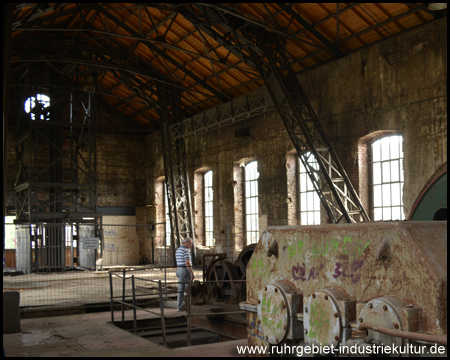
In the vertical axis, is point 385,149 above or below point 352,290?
above

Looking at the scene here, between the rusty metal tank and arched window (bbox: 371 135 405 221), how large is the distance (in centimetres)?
959

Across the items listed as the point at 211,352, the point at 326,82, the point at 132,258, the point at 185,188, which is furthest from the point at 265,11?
the point at 132,258

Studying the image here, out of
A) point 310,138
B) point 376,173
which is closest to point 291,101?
point 310,138

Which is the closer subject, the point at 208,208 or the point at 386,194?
the point at 386,194

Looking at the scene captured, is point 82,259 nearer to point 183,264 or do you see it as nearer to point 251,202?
point 251,202

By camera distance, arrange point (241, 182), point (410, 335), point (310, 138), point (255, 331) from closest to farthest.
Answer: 1. point (410, 335)
2. point (255, 331)
3. point (310, 138)
4. point (241, 182)

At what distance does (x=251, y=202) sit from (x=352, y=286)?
15.8m

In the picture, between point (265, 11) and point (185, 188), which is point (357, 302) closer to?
point (265, 11)

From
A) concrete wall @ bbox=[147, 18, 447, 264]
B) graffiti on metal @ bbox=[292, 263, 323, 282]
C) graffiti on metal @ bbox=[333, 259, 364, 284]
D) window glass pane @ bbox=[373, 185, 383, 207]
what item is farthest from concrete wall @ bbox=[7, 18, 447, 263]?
graffiti on metal @ bbox=[333, 259, 364, 284]

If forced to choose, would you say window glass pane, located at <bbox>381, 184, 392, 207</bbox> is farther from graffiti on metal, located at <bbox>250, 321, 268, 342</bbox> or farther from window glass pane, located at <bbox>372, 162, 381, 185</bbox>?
graffiti on metal, located at <bbox>250, 321, 268, 342</bbox>

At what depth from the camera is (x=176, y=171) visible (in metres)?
22.6

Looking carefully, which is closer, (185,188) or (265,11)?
(265,11)

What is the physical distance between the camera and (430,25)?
13.0 m

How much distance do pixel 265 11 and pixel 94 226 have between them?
11862 mm
